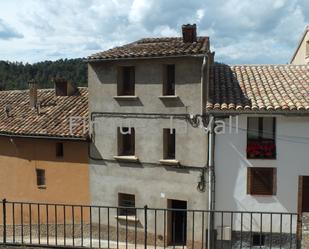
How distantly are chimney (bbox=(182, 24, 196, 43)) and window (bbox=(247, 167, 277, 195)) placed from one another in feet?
19.1

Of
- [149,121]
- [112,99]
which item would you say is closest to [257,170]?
[149,121]

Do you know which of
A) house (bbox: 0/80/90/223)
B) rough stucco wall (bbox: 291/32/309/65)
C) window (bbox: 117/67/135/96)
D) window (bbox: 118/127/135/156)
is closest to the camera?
window (bbox: 117/67/135/96)

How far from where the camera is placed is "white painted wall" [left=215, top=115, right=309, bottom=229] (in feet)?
47.6

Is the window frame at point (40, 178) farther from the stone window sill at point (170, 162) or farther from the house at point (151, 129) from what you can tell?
the stone window sill at point (170, 162)

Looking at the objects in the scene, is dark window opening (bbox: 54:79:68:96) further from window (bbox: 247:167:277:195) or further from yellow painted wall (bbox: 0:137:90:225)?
window (bbox: 247:167:277:195)

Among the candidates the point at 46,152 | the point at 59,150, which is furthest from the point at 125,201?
the point at 46,152

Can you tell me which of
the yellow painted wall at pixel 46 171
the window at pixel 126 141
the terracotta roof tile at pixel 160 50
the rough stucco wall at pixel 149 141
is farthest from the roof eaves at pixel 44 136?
the terracotta roof tile at pixel 160 50

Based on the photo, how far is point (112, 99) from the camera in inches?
655

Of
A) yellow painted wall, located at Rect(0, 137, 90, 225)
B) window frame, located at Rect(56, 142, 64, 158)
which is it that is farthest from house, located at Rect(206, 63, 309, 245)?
window frame, located at Rect(56, 142, 64, 158)

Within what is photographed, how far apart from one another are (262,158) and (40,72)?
7676 cm

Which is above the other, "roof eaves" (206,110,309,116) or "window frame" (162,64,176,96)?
"window frame" (162,64,176,96)

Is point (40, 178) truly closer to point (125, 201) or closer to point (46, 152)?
point (46, 152)

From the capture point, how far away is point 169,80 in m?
16.0

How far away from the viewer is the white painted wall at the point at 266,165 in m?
14.5
